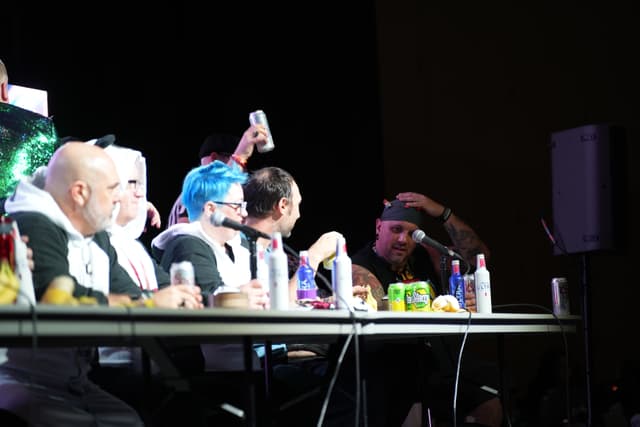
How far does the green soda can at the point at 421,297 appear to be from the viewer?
3400 millimetres

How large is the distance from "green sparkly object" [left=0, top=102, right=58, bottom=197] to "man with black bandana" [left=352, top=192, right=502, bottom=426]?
4.07 ft

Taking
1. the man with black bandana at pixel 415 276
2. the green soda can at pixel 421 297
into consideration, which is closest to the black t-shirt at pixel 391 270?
the man with black bandana at pixel 415 276

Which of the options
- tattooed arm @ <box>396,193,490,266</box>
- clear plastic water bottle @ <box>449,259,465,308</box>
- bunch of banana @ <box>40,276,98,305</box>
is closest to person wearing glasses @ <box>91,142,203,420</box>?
bunch of banana @ <box>40,276,98,305</box>

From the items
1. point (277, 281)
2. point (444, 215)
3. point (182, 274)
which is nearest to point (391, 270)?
point (444, 215)

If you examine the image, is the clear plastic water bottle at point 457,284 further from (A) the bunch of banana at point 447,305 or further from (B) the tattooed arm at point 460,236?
(B) the tattooed arm at point 460,236

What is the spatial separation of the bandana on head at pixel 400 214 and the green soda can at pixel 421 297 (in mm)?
1206

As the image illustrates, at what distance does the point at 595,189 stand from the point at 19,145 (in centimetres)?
288

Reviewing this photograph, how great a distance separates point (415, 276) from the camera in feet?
15.3

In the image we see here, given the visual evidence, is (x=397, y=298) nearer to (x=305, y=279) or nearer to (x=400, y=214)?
(x=305, y=279)

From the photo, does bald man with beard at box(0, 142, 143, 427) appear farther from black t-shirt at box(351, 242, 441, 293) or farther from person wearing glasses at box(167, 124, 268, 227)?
black t-shirt at box(351, 242, 441, 293)

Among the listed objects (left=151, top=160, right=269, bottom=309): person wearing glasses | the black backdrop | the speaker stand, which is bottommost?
the speaker stand

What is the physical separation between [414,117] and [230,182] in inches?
133

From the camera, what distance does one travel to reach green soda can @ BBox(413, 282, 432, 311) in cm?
340

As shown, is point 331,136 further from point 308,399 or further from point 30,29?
point 308,399
